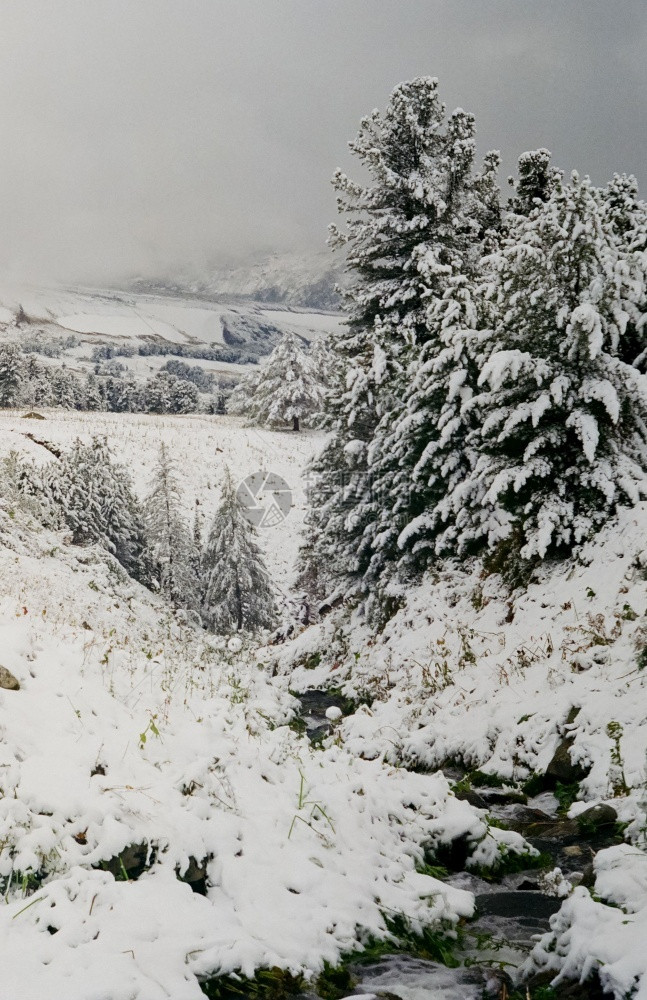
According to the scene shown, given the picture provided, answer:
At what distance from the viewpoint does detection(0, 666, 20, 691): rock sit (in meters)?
5.23

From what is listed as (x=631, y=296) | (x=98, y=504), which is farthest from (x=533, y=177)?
(x=98, y=504)

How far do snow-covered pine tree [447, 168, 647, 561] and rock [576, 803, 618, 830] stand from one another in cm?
482

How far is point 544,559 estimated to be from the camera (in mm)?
10445

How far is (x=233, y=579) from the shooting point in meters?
31.1

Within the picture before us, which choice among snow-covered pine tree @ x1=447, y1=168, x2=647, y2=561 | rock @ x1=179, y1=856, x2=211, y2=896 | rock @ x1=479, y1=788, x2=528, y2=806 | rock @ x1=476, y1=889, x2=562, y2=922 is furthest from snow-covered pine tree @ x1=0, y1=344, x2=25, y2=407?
rock @ x1=476, y1=889, x2=562, y2=922

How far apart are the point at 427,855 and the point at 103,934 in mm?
2702

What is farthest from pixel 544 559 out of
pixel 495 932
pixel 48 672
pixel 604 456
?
pixel 48 672

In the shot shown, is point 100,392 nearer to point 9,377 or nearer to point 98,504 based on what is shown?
point 9,377

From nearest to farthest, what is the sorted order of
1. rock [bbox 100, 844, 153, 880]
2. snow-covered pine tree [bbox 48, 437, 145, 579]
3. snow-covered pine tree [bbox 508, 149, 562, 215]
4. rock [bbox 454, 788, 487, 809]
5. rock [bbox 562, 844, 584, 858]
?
rock [bbox 100, 844, 153, 880]
rock [bbox 562, 844, 584, 858]
rock [bbox 454, 788, 487, 809]
snow-covered pine tree [bbox 508, 149, 562, 215]
snow-covered pine tree [bbox 48, 437, 145, 579]

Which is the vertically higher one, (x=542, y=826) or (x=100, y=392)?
(x=542, y=826)

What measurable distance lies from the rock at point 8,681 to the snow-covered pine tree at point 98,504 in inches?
841

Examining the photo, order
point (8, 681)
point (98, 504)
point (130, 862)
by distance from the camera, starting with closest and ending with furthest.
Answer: point (130, 862) → point (8, 681) → point (98, 504)

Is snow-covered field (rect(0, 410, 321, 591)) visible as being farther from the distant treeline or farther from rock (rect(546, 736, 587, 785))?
the distant treeline

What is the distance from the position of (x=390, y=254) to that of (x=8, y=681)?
50.4 feet
